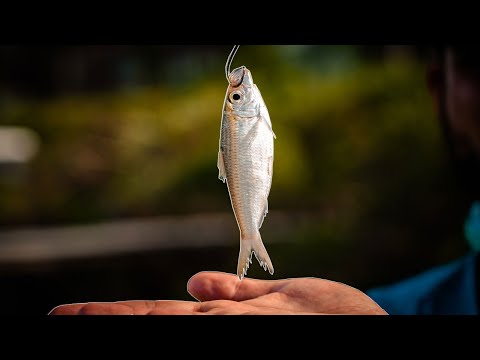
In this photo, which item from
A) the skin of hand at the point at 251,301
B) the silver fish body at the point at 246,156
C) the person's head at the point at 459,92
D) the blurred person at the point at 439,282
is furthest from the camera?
the person's head at the point at 459,92

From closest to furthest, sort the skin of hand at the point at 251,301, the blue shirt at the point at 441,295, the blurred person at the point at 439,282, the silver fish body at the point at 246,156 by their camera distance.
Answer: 1. the silver fish body at the point at 246,156
2. the skin of hand at the point at 251,301
3. the blurred person at the point at 439,282
4. the blue shirt at the point at 441,295

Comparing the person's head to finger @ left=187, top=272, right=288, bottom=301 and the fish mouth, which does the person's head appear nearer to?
finger @ left=187, top=272, right=288, bottom=301

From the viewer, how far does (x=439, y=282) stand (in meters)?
2.84

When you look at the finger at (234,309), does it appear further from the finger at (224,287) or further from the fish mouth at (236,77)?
the fish mouth at (236,77)

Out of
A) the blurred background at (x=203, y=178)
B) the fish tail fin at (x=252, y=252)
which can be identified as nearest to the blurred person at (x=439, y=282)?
the fish tail fin at (x=252, y=252)

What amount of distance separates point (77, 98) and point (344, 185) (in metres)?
2.04

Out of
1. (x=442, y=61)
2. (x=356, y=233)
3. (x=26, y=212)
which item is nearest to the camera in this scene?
(x=442, y=61)

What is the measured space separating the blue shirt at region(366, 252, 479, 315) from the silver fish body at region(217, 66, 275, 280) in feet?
3.75

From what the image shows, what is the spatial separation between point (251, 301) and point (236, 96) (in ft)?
2.16

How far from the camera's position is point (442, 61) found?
115 inches

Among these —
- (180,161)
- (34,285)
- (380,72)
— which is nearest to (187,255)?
(180,161)

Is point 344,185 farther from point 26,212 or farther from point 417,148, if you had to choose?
point 26,212

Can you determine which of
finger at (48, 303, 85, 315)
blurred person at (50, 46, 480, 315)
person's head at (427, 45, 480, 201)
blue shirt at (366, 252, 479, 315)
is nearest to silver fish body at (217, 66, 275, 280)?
blurred person at (50, 46, 480, 315)

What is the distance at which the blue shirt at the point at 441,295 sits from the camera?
2754 millimetres
